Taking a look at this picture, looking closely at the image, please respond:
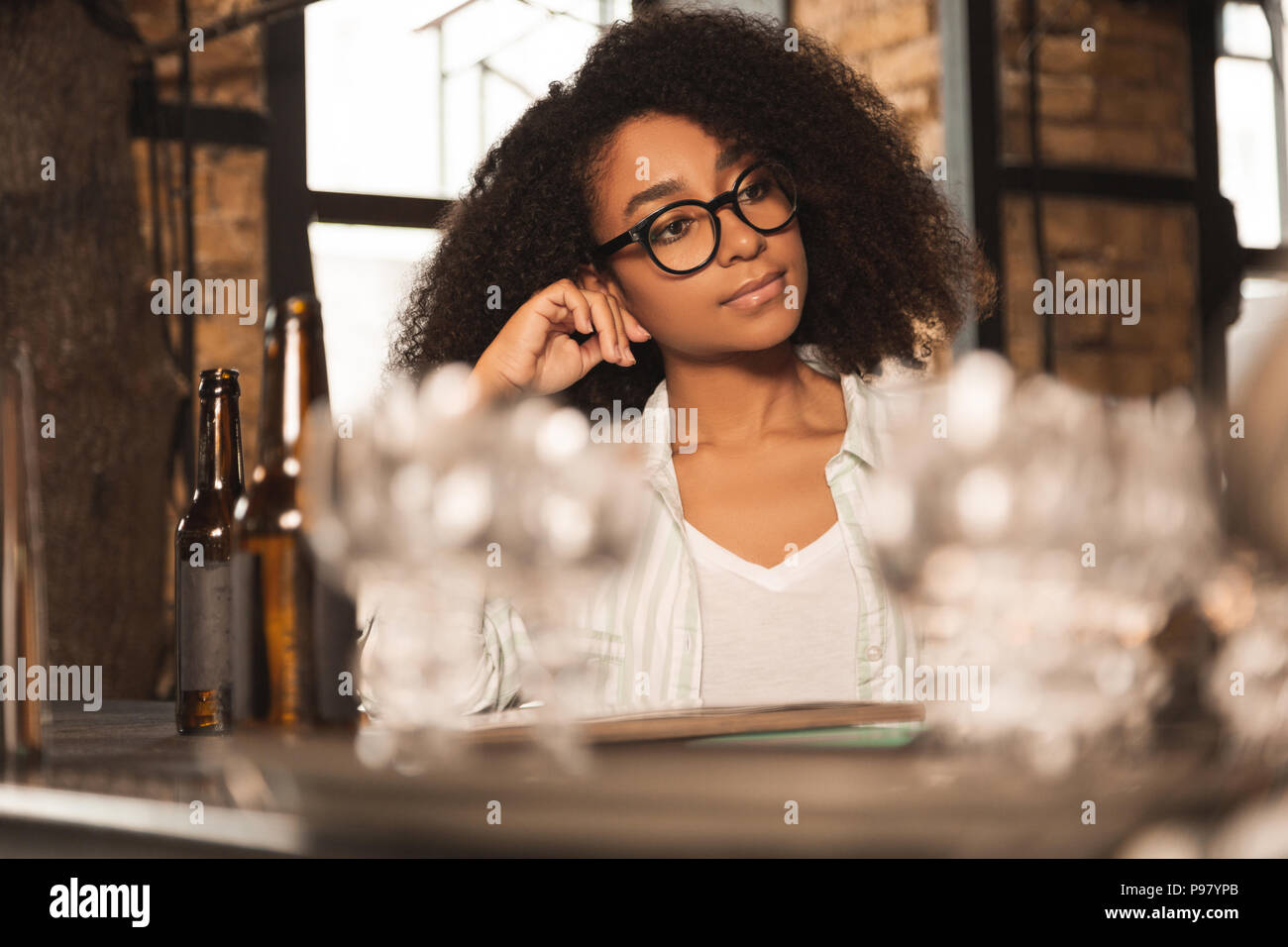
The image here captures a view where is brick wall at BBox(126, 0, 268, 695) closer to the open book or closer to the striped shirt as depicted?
the striped shirt

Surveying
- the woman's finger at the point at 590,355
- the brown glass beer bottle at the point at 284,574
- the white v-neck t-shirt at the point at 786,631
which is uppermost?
the woman's finger at the point at 590,355

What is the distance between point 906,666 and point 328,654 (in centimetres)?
87

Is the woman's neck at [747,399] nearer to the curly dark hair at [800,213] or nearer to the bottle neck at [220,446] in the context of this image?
the curly dark hair at [800,213]

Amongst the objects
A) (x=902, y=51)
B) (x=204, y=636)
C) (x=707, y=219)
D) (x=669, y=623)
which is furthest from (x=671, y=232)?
(x=902, y=51)

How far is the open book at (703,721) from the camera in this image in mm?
692

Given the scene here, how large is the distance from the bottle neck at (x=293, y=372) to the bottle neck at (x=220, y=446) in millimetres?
229

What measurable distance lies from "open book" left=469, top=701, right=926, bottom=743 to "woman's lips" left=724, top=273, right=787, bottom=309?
0.64m

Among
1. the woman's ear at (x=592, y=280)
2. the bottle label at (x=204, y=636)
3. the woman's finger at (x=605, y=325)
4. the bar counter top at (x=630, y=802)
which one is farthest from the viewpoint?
the woman's ear at (x=592, y=280)

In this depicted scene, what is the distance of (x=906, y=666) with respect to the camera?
145cm

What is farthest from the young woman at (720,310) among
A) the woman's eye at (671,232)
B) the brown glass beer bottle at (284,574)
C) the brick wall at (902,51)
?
the brick wall at (902,51)

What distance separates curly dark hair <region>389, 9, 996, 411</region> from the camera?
5.55ft

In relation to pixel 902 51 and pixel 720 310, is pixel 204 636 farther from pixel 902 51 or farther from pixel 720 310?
pixel 902 51

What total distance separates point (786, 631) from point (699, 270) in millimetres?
409
